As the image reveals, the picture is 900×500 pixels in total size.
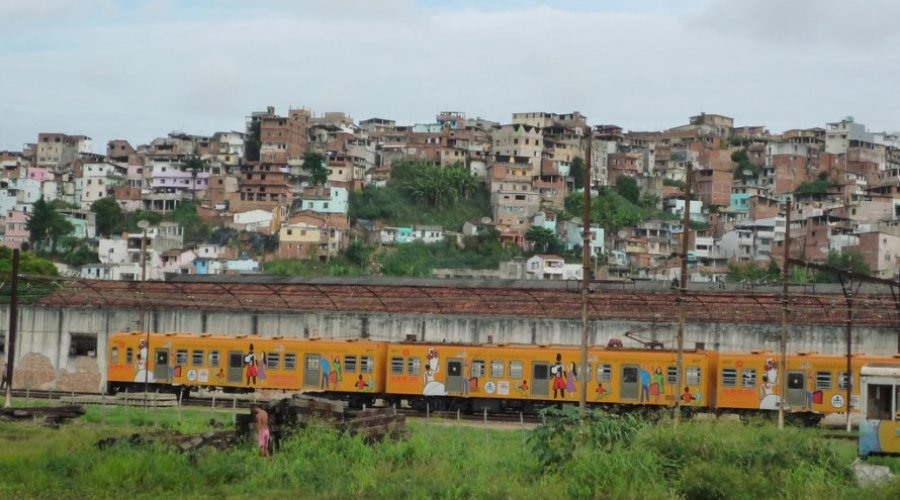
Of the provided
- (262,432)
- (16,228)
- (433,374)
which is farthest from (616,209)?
(262,432)

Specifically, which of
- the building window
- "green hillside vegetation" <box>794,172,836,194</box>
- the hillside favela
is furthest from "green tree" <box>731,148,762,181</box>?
the building window

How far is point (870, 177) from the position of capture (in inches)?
5187

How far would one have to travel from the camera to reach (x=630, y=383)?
34.0m

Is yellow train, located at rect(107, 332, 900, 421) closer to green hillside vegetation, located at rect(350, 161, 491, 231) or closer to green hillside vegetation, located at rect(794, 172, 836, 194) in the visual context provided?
green hillside vegetation, located at rect(350, 161, 491, 231)

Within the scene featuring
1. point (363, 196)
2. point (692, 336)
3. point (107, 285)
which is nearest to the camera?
point (692, 336)

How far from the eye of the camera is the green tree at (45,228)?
10406 cm

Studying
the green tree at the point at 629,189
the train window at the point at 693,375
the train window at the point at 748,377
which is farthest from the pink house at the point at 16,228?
the train window at the point at 748,377

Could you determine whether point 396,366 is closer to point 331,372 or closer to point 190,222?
point 331,372

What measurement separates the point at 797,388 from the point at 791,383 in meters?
0.20

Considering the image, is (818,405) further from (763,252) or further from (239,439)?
(763,252)

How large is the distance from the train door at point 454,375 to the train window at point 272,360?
4.97 m

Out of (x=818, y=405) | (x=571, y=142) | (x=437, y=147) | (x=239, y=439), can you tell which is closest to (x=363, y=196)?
(x=437, y=147)

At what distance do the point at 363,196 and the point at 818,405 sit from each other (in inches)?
3339

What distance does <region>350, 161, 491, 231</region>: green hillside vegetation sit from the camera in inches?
4422
